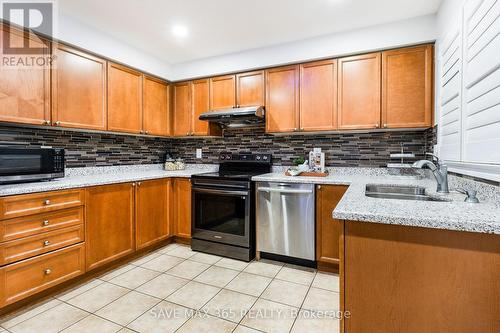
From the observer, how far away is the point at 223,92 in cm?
328

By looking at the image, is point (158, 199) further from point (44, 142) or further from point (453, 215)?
point (453, 215)

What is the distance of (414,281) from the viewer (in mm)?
1021

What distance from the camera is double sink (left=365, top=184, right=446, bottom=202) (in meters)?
1.83

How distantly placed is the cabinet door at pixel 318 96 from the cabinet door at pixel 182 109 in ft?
5.13

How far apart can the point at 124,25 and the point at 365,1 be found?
2231 mm

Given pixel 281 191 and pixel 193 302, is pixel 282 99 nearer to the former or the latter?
pixel 281 191

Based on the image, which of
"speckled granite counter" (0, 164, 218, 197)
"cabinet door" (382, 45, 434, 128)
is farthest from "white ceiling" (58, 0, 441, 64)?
"speckled granite counter" (0, 164, 218, 197)

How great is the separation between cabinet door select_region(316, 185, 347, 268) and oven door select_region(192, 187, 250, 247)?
0.73 metres

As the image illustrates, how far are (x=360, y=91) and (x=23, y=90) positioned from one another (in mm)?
3049

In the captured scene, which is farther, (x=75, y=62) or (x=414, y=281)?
(x=75, y=62)

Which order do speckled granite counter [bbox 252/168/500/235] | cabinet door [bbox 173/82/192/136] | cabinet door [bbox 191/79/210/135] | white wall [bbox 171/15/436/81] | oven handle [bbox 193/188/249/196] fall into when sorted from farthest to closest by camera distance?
cabinet door [bbox 173/82/192/136] → cabinet door [bbox 191/79/210/135] → oven handle [bbox 193/188/249/196] → white wall [bbox 171/15/436/81] → speckled granite counter [bbox 252/168/500/235]

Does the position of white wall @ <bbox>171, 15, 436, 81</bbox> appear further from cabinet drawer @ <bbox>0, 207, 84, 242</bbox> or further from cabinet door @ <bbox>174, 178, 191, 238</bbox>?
cabinet drawer @ <bbox>0, 207, 84, 242</bbox>

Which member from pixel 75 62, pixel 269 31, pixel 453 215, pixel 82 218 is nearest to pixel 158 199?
pixel 82 218

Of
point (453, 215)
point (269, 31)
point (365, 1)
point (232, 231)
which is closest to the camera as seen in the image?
point (453, 215)
